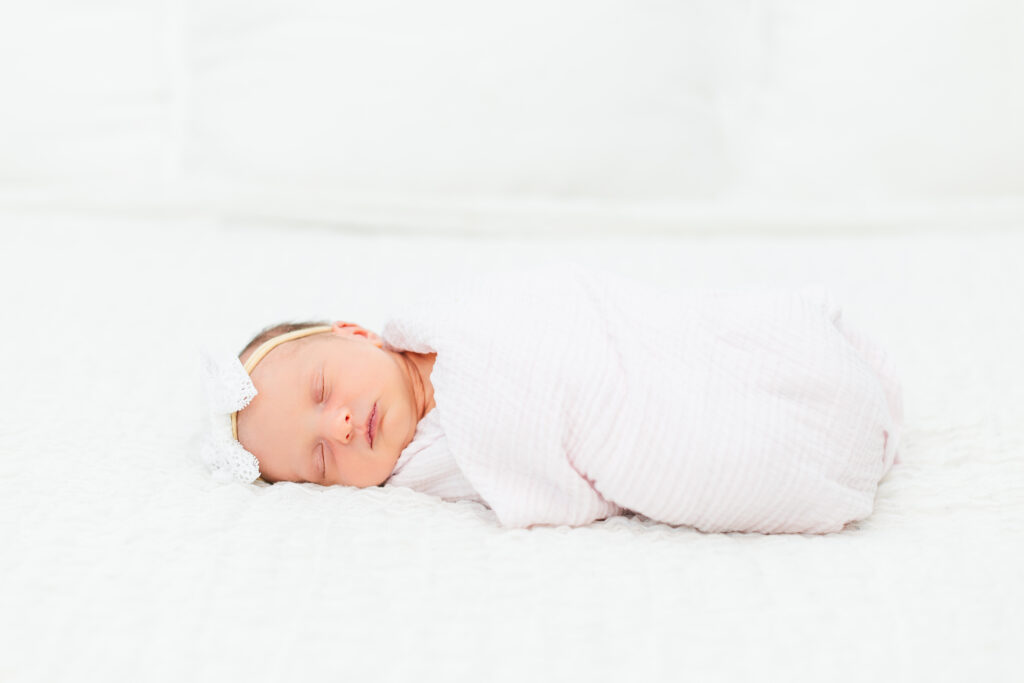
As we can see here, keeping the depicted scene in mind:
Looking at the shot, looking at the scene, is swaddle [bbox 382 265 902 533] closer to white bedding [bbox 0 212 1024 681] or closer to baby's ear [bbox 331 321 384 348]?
white bedding [bbox 0 212 1024 681]

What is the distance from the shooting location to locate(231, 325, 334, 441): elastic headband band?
0.96 m

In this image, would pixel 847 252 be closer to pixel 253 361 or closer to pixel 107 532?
pixel 253 361

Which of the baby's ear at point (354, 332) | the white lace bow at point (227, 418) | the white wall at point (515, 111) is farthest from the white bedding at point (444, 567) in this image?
the white wall at point (515, 111)

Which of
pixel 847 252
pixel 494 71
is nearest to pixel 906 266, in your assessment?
pixel 847 252

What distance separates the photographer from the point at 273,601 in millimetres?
676

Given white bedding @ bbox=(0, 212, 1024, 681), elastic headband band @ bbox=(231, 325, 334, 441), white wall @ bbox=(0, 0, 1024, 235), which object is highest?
white wall @ bbox=(0, 0, 1024, 235)


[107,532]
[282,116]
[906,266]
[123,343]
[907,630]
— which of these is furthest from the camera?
[282,116]

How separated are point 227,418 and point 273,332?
132 mm

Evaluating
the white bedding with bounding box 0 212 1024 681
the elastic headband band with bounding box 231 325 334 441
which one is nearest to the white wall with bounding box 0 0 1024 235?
the white bedding with bounding box 0 212 1024 681

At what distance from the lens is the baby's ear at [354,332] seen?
1069mm

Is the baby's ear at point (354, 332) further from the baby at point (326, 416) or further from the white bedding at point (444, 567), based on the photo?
the white bedding at point (444, 567)

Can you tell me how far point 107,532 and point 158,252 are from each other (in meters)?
0.84

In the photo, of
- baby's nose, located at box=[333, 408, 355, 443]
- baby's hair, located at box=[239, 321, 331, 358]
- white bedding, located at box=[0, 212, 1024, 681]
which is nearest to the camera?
white bedding, located at box=[0, 212, 1024, 681]

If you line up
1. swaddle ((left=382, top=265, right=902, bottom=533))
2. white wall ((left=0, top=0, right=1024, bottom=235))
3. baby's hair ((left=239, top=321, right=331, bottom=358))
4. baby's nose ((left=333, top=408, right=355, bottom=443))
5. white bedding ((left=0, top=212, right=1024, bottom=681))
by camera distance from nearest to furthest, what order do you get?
1. white bedding ((left=0, top=212, right=1024, bottom=681))
2. swaddle ((left=382, top=265, right=902, bottom=533))
3. baby's nose ((left=333, top=408, right=355, bottom=443))
4. baby's hair ((left=239, top=321, right=331, bottom=358))
5. white wall ((left=0, top=0, right=1024, bottom=235))
